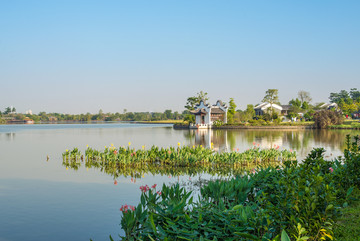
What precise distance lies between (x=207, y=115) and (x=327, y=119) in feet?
78.2

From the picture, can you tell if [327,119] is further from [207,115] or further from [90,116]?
[90,116]

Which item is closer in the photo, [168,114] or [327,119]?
[327,119]

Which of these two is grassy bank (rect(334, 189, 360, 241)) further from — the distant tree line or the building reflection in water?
the distant tree line

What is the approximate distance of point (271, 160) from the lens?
17688mm

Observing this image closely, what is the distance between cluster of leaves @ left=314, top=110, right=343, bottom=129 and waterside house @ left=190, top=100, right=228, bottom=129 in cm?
1955

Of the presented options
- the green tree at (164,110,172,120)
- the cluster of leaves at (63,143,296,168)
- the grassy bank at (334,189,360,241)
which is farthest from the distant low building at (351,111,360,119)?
the grassy bank at (334,189,360,241)

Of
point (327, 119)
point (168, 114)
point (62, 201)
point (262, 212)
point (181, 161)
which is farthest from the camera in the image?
point (168, 114)

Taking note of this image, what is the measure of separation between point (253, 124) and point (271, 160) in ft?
158

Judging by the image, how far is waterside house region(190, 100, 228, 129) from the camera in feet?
224

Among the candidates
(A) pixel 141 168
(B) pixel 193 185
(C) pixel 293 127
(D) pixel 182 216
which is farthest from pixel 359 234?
(C) pixel 293 127

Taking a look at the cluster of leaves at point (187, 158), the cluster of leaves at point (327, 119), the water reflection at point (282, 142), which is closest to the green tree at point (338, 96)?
the cluster of leaves at point (327, 119)

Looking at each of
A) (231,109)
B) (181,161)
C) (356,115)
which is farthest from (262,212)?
(356,115)

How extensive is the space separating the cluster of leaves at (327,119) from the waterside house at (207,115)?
64.1ft

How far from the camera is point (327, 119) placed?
60375 millimetres
